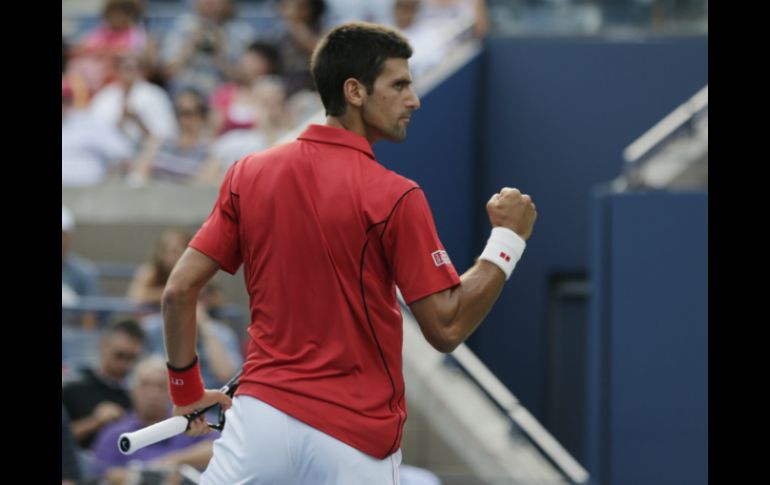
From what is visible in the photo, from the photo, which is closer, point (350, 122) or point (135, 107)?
point (350, 122)

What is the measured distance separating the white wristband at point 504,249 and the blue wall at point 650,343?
573 cm

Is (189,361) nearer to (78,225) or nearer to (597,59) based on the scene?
(78,225)

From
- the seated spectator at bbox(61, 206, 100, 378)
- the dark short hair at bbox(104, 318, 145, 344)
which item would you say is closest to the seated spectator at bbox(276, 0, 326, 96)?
the seated spectator at bbox(61, 206, 100, 378)

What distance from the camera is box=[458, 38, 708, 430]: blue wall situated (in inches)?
492

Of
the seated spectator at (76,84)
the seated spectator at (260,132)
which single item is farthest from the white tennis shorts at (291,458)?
the seated spectator at (76,84)

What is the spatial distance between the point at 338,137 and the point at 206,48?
336 inches

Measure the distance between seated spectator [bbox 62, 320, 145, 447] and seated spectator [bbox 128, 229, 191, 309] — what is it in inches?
17.0

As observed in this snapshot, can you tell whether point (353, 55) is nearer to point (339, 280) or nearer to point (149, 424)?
point (339, 280)

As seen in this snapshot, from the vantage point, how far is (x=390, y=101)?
4074 millimetres

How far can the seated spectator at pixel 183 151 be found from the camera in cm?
1062

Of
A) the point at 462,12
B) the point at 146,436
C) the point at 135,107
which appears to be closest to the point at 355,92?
the point at 146,436

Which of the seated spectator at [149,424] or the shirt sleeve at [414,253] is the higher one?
the shirt sleeve at [414,253]

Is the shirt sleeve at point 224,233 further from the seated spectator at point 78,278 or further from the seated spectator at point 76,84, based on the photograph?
the seated spectator at point 76,84
